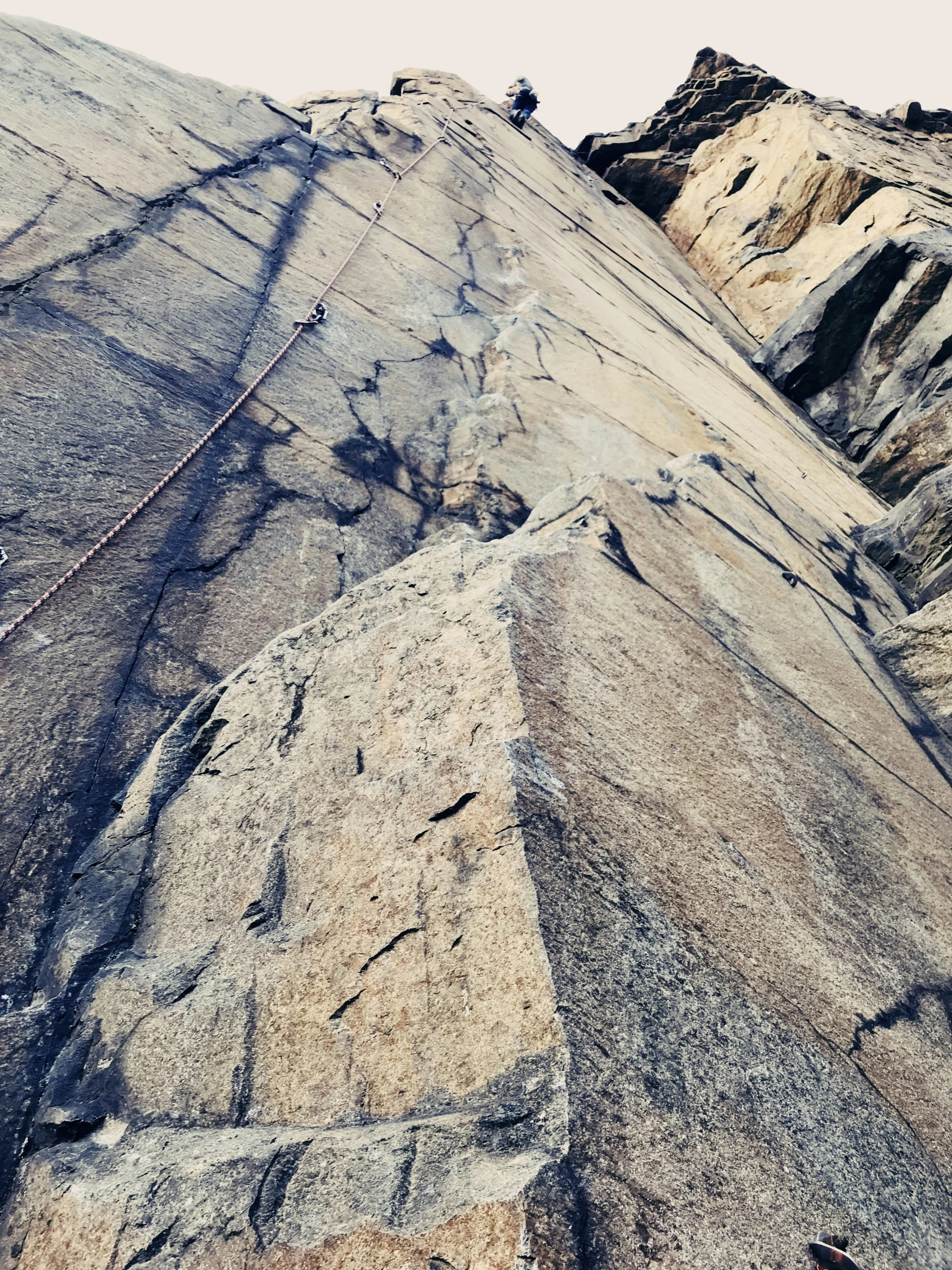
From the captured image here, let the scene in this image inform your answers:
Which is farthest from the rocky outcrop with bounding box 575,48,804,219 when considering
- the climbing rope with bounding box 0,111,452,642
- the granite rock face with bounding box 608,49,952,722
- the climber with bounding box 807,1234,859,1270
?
the climber with bounding box 807,1234,859,1270

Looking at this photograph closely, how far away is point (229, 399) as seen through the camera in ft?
11.2

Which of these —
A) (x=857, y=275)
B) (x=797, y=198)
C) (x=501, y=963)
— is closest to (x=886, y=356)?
(x=857, y=275)

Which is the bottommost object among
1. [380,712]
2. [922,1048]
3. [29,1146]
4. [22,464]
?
[29,1146]

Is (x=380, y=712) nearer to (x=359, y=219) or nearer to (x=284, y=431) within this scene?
(x=284, y=431)

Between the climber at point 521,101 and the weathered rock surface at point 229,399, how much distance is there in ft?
17.0

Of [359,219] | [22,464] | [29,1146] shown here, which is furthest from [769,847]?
[359,219]

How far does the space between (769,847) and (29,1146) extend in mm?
1680

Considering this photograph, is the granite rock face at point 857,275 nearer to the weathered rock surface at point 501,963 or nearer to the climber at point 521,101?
the weathered rock surface at point 501,963

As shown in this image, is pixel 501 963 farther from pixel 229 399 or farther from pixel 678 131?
pixel 678 131

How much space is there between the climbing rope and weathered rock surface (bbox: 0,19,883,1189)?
0.04 m

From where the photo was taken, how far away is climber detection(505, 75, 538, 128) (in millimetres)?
11086

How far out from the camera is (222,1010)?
159 cm

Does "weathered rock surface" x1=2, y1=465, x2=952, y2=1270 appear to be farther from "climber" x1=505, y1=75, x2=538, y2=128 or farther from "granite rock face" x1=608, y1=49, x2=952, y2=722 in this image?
"climber" x1=505, y1=75, x2=538, y2=128

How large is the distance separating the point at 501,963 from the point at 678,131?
45.4ft
